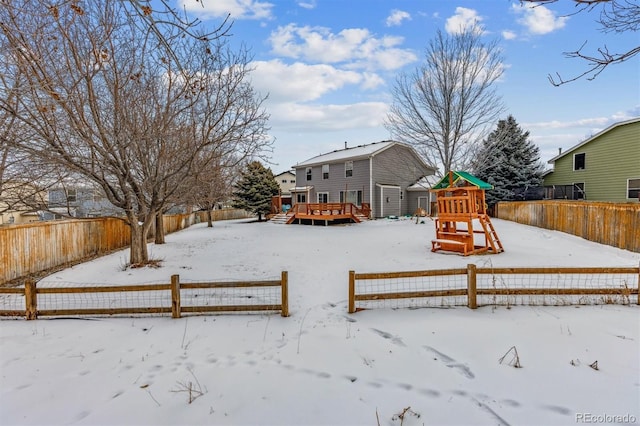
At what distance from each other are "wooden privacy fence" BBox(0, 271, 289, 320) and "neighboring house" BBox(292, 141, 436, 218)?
Result: 1748 centimetres

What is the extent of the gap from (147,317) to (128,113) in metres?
4.86

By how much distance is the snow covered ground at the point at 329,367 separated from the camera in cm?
280

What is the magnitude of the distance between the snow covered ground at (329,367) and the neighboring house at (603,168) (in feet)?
52.5

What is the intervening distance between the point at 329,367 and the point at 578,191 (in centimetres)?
2229

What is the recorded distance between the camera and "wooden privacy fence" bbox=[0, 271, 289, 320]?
5031 millimetres

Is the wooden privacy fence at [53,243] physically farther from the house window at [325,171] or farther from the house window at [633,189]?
the house window at [633,189]

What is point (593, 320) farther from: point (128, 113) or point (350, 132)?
point (350, 132)

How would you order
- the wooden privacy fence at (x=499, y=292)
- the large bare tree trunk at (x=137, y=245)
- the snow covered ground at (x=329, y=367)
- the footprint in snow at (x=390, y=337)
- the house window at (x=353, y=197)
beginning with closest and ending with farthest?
the snow covered ground at (x=329, y=367)
the footprint in snow at (x=390, y=337)
the wooden privacy fence at (x=499, y=292)
the large bare tree trunk at (x=137, y=245)
the house window at (x=353, y=197)

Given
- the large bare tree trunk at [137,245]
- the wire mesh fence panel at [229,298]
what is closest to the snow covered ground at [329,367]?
the wire mesh fence panel at [229,298]

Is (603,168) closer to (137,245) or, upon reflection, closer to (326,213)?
(326,213)

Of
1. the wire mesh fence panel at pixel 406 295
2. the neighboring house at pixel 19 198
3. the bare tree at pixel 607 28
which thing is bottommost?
the wire mesh fence panel at pixel 406 295

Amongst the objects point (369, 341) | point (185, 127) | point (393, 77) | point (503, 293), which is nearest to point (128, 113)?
point (185, 127)

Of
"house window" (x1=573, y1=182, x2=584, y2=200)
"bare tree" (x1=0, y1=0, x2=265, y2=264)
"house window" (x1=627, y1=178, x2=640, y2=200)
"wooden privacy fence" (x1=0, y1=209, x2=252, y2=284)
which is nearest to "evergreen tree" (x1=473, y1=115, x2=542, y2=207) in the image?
"house window" (x1=573, y1=182, x2=584, y2=200)

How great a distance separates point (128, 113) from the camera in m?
7.25
